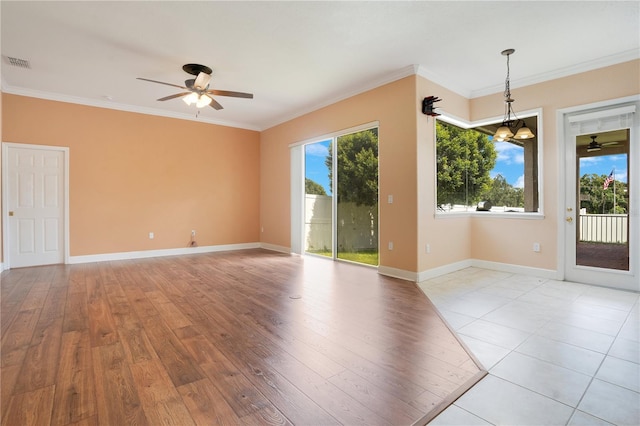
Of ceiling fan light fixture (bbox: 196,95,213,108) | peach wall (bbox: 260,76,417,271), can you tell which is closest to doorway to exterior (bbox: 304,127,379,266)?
peach wall (bbox: 260,76,417,271)

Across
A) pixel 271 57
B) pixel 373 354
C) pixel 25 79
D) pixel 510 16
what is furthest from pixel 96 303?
pixel 510 16

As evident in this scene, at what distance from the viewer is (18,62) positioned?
4117mm

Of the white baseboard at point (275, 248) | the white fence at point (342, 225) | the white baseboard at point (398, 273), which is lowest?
the white baseboard at point (398, 273)

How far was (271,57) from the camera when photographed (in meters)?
4.02

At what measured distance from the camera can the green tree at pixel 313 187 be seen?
634 cm

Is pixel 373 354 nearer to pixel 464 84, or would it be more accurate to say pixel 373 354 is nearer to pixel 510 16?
pixel 510 16

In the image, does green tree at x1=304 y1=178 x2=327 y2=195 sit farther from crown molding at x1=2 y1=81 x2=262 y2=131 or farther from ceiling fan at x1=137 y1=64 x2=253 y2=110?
ceiling fan at x1=137 y1=64 x2=253 y2=110

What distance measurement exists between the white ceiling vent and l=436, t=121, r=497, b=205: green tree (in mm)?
6049

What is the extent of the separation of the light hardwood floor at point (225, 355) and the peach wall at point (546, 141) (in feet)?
6.77

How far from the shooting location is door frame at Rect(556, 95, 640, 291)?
152 inches

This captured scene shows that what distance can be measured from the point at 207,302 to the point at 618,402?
341 centimetres

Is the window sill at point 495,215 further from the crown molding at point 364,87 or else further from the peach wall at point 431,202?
the crown molding at point 364,87

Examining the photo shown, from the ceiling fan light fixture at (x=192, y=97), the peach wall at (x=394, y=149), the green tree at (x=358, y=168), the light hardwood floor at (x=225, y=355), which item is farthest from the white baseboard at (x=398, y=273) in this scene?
the ceiling fan light fixture at (x=192, y=97)

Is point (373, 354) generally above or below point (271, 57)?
below
